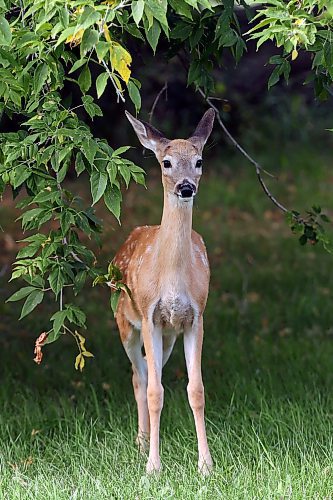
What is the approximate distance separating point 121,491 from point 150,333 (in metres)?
0.96

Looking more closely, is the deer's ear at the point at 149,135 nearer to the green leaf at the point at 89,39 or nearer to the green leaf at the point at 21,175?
the green leaf at the point at 21,175

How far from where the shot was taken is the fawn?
16.3 feet

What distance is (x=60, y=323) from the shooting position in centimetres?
440

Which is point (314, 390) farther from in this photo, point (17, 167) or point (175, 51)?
point (17, 167)

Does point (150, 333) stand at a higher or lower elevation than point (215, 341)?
higher

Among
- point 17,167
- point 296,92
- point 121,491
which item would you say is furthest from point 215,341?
point 296,92

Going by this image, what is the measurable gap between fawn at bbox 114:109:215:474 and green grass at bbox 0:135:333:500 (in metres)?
0.26

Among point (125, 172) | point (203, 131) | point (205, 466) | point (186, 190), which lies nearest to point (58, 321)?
point (125, 172)

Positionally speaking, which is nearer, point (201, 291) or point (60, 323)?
point (60, 323)

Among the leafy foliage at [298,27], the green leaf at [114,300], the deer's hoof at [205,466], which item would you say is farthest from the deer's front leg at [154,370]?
the leafy foliage at [298,27]

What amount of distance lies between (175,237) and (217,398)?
4.92 ft

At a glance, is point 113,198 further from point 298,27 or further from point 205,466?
point 205,466

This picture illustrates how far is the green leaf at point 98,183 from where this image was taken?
161 inches

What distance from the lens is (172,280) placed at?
512cm
